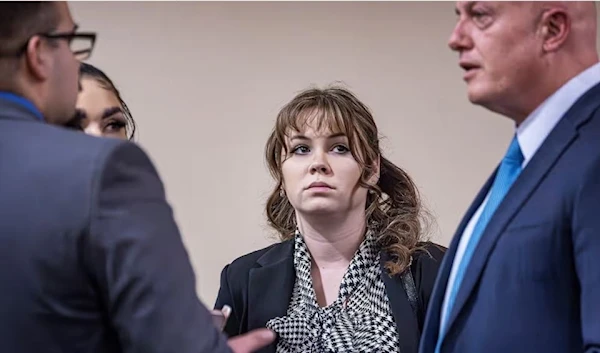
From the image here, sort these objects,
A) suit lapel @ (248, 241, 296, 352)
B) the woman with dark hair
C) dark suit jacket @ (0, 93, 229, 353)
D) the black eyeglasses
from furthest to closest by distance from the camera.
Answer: suit lapel @ (248, 241, 296, 352)
the woman with dark hair
the black eyeglasses
dark suit jacket @ (0, 93, 229, 353)

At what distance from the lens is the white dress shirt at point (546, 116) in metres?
1.36

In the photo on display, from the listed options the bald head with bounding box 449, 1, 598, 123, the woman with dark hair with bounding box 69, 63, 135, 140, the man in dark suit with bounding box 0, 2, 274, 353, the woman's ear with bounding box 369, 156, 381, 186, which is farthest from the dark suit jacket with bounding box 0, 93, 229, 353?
the woman's ear with bounding box 369, 156, 381, 186

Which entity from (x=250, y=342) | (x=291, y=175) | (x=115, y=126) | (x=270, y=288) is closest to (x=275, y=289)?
(x=270, y=288)

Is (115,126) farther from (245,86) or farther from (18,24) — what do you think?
(245,86)

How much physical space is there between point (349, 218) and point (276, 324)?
321 millimetres

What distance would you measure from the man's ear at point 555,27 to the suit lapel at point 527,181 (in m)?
0.09

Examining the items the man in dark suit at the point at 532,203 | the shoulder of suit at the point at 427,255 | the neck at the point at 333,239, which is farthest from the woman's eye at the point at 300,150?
the man in dark suit at the point at 532,203

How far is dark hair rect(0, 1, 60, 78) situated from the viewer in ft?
3.37

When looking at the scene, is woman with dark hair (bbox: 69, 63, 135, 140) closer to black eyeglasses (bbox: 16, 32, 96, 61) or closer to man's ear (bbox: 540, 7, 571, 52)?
black eyeglasses (bbox: 16, 32, 96, 61)

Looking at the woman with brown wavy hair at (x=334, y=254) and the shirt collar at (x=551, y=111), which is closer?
the shirt collar at (x=551, y=111)

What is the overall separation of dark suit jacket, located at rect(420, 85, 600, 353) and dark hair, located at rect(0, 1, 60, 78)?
0.70m

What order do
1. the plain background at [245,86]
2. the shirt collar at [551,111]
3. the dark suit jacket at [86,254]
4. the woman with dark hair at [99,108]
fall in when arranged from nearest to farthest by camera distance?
the dark suit jacket at [86,254] → the shirt collar at [551,111] → the woman with dark hair at [99,108] → the plain background at [245,86]

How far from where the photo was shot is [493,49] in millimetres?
1395

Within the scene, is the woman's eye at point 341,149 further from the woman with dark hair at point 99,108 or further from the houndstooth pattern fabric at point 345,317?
the woman with dark hair at point 99,108
